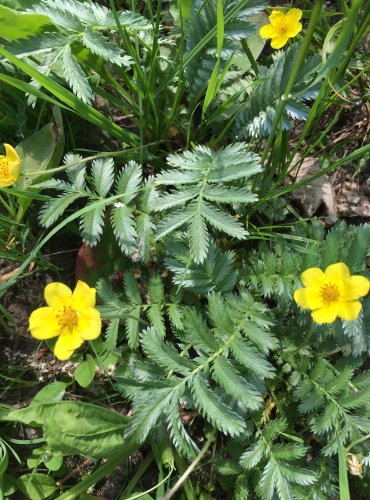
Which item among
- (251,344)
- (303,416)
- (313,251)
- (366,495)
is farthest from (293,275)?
(366,495)

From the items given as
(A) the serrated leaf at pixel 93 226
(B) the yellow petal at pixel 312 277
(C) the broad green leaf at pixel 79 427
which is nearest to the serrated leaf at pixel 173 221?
(A) the serrated leaf at pixel 93 226

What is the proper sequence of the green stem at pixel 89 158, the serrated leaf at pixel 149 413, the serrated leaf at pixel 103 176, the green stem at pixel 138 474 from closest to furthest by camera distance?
the serrated leaf at pixel 149 413
the green stem at pixel 89 158
the serrated leaf at pixel 103 176
the green stem at pixel 138 474

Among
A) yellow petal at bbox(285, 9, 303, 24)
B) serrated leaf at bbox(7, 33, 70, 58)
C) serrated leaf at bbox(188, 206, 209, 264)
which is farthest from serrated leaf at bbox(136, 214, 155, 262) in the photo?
yellow petal at bbox(285, 9, 303, 24)

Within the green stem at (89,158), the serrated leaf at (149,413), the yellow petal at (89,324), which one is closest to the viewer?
the yellow petal at (89,324)

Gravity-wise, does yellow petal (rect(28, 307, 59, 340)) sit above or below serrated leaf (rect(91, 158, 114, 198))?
below

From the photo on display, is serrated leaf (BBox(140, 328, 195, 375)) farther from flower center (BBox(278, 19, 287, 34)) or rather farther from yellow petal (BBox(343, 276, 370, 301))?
flower center (BBox(278, 19, 287, 34))

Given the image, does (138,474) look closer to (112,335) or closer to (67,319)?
(112,335)

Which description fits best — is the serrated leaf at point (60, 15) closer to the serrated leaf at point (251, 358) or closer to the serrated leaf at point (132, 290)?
the serrated leaf at point (132, 290)

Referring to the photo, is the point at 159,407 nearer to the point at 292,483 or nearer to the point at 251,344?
the point at 251,344
